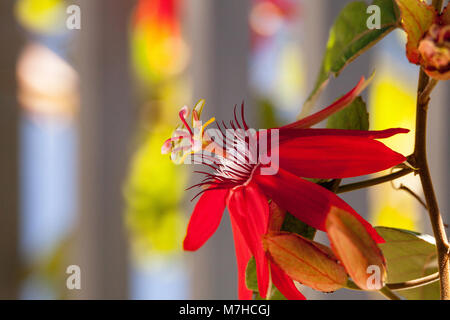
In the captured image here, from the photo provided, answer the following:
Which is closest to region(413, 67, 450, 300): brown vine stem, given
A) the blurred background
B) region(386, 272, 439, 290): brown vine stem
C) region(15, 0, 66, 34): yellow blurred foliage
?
region(386, 272, 439, 290): brown vine stem

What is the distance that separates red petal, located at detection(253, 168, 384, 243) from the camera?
0.46 ft

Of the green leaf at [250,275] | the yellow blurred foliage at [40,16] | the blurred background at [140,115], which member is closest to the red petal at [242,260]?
the green leaf at [250,275]

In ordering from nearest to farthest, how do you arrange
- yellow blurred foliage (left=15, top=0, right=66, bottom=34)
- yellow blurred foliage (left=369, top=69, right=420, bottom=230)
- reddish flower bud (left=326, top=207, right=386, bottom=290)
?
reddish flower bud (left=326, top=207, right=386, bottom=290)
yellow blurred foliage (left=369, top=69, right=420, bottom=230)
yellow blurred foliage (left=15, top=0, right=66, bottom=34)

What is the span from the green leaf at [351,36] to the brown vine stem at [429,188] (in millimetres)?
36

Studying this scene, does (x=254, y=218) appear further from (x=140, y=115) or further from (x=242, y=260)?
(x=140, y=115)

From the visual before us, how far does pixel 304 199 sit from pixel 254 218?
17 millimetres

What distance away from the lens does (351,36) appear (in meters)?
0.20

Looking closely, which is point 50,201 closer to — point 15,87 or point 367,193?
point 15,87

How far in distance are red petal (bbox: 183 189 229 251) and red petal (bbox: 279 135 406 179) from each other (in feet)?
0.09

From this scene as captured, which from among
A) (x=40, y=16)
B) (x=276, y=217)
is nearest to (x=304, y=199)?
(x=276, y=217)

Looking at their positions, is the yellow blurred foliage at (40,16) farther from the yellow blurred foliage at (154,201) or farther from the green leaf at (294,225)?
the green leaf at (294,225)

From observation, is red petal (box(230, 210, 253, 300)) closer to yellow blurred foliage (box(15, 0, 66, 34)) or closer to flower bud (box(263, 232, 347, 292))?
flower bud (box(263, 232, 347, 292))

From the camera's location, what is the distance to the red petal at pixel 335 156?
0.14 meters
